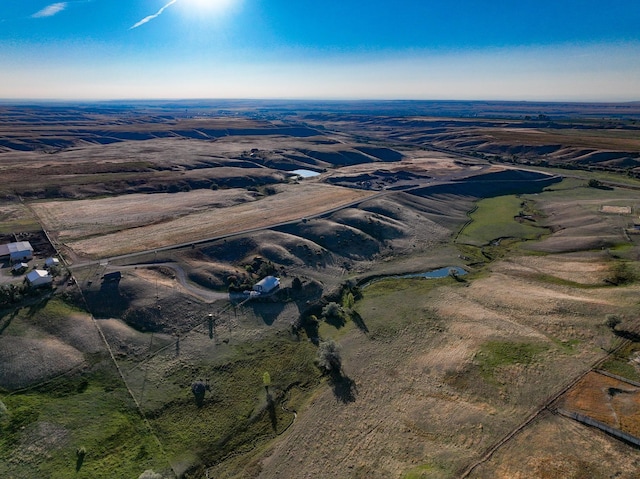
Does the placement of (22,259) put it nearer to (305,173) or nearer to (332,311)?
(332,311)

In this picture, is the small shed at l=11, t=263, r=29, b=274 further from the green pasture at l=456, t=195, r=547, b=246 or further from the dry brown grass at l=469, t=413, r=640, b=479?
the green pasture at l=456, t=195, r=547, b=246

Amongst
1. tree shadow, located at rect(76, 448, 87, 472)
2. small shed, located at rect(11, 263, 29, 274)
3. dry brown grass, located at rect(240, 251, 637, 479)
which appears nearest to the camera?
tree shadow, located at rect(76, 448, 87, 472)

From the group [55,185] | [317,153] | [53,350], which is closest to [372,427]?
[53,350]

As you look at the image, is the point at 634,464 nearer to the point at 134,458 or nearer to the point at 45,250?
the point at 134,458

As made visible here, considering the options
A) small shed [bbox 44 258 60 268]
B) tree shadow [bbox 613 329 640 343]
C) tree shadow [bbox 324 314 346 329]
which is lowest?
tree shadow [bbox 324 314 346 329]

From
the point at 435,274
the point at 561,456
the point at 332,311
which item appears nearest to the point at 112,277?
the point at 332,311

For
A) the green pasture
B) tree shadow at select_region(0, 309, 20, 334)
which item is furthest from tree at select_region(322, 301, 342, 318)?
the green pasture
